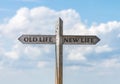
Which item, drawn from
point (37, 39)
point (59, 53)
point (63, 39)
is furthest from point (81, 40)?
point (37, 39)

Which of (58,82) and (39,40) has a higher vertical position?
(39,40)

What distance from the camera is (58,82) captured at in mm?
10633

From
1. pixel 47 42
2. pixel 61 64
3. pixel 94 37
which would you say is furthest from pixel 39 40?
pixel 94 37

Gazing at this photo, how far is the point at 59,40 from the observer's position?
35.4 ft

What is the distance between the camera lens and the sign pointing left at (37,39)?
1086 centimetres

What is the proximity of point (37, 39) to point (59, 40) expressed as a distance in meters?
0.76

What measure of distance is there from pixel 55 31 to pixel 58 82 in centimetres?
172

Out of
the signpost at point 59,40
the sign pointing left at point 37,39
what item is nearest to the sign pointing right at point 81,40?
the signpost at point 59,40

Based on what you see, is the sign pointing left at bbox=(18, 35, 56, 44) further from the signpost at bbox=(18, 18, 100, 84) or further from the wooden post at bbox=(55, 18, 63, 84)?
the wooden post at bbox=(55, 18, 63, 84)

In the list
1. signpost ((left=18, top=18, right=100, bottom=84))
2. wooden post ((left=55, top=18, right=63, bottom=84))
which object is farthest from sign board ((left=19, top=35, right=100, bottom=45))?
wooden post ((left=55, top=18, right=63, bottom=84))

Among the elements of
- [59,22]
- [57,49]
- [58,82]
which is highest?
[59,22]

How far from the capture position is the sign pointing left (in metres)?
10.9

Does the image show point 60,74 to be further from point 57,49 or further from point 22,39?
point 22,39

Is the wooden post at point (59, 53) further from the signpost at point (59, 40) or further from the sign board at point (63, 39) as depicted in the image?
the sign board at point (63, 39)
